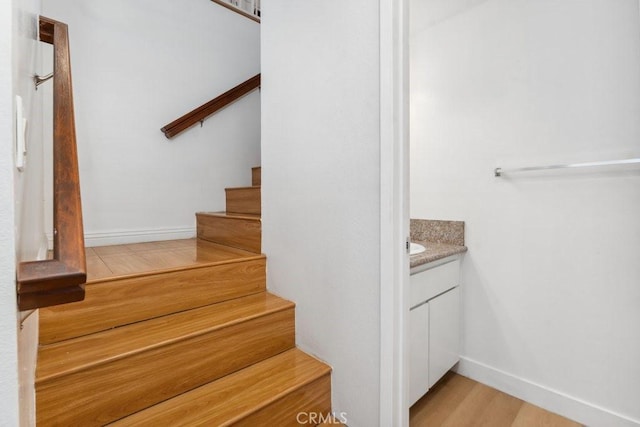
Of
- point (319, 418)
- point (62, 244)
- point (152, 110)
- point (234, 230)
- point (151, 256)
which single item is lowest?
point (319, 418)

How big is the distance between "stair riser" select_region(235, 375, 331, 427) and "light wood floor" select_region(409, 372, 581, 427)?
1.71ft

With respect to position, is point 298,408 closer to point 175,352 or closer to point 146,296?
point 175,352

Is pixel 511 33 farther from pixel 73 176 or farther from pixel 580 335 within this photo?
pixel 73 176

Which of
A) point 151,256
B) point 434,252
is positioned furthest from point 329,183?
point 151,256

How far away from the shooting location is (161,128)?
7.62 feet

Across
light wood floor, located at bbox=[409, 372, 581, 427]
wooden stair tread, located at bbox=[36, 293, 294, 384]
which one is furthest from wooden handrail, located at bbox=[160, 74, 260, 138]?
light wood floor, located at bbox=[409, 372, 581, 427]

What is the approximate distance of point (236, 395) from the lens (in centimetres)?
113

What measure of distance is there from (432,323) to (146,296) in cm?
139

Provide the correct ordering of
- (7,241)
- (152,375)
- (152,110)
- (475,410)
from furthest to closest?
(152,110), (475,410), (152,375), (7,241)

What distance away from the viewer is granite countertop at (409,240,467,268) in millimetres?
1431

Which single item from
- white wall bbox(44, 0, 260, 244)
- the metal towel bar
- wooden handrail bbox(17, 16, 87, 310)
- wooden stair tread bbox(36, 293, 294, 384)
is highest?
white wall bbox(44, 0, 260, 244)

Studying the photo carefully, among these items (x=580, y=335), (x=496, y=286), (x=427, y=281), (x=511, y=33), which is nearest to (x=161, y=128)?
(x=427, y=281)

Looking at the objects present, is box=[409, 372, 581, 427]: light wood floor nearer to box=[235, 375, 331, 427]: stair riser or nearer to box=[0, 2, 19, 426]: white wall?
box=[235, 375, 331, 427]: stair riser

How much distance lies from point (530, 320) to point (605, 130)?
1012 millimetres
